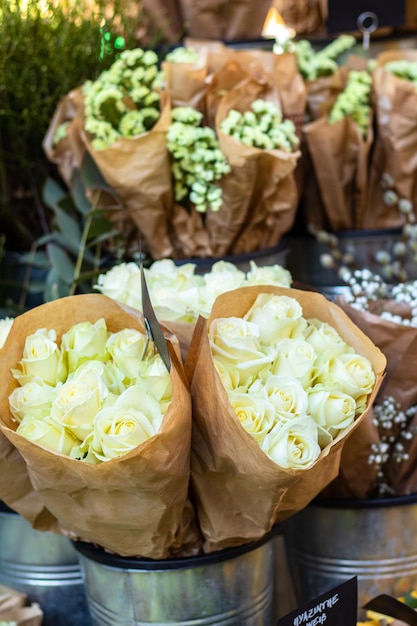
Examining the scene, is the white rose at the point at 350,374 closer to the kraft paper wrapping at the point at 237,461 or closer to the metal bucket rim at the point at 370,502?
the kraft paper wrapping at the point at 237,461

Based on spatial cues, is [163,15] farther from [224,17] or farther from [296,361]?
[296,361]

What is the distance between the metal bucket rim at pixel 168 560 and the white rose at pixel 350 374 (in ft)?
0.62

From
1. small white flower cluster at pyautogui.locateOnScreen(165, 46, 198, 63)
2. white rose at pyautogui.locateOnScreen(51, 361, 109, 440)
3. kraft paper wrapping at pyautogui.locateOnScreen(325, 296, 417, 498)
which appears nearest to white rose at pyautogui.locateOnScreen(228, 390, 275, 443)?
white rose at pyautogui.locateOnScreen(51, 361, 109, 440)

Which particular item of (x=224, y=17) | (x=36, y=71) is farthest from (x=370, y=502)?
(x=224, y=17)

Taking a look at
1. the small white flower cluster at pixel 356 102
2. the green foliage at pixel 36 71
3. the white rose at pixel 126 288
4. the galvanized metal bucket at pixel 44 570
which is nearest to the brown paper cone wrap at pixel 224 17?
the green foliage at pixel 36 71

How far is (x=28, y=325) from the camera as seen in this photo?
2.85ft

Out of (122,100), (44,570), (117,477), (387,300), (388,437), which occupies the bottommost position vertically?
(44,570)

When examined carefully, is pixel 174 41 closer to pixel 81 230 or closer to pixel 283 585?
pixel 81 230

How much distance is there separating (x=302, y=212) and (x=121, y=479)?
38.7 inches

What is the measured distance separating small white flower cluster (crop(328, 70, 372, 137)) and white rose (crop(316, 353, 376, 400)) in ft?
2.48

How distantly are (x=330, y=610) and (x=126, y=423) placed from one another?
0.27 m

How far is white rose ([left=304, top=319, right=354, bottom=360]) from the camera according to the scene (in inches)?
33.7

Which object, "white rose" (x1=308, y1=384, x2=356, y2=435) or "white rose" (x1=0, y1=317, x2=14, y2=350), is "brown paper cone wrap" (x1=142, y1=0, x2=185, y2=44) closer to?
"white rose" (x1=0, y1=317, x2=14, y2=350)

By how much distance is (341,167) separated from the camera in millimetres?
1519
